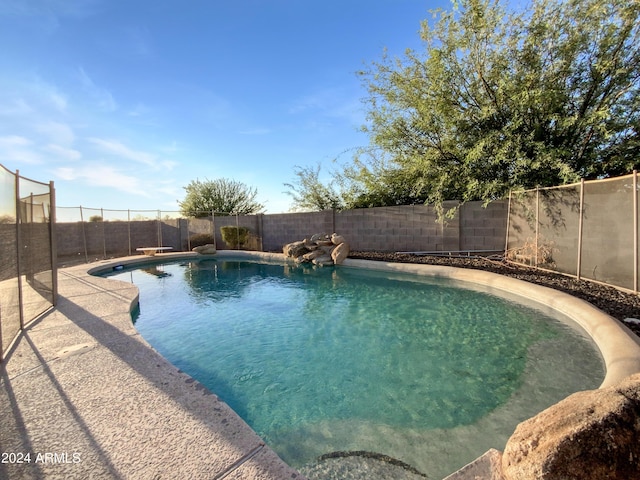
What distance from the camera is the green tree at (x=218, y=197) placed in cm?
1758

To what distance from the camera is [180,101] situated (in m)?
8.67

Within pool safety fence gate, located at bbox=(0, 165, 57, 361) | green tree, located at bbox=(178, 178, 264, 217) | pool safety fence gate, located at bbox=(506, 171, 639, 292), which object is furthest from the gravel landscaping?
green tree, located at bbox=(178, 178, 264, 217)

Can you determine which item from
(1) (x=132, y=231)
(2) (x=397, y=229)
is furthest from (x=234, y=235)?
(2) (x=397, y=229)

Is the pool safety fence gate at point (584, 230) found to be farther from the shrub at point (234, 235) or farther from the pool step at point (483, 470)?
the shrub at point (234, 235)

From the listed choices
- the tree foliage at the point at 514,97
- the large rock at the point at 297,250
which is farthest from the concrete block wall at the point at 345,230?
the large rock at the point at 297,250

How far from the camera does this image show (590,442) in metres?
1.09

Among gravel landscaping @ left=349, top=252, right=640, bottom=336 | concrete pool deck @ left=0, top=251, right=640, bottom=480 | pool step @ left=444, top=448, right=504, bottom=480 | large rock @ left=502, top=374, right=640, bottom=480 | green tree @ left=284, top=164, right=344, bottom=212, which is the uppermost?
green tree @ left=284, top=164, right=344, bottom=212

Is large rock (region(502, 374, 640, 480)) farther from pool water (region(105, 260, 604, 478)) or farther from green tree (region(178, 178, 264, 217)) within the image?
green tree (region(178, 178, 264, 217))

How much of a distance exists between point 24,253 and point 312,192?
10189mm

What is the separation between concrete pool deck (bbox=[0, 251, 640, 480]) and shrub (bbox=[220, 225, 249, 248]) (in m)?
9.60

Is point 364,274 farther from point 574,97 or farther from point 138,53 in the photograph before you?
point 138,53

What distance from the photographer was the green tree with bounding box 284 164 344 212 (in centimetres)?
1262

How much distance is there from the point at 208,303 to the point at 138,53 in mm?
6071

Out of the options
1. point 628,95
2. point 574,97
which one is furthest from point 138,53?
point 628,95
